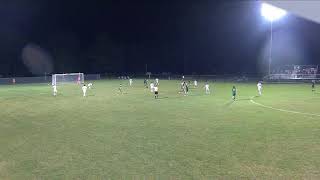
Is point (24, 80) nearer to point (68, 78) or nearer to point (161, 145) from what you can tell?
point (68, 78)

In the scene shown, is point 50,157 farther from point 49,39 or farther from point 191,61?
point 191,61

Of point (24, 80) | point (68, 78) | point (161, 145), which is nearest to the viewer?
point (161, 145)

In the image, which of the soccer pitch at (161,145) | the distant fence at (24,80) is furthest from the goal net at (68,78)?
the soccer pitch at (161,145)

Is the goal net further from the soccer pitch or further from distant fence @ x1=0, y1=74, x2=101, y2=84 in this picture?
the soccer pitch

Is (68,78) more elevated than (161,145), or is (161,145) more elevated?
(68,78)

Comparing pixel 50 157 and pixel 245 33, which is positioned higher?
pixel 245 33

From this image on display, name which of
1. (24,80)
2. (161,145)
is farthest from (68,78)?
(161,145)

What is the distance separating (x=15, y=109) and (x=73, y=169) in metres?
22.1

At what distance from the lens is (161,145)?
1747 centimetres

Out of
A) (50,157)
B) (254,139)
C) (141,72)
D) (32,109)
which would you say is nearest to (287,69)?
(141,72)

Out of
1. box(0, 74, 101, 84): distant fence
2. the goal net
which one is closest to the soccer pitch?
the goal net

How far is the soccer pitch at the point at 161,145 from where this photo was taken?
43.6 ft

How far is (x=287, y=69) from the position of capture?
88.7 metres

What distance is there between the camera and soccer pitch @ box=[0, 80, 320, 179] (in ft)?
43.6
